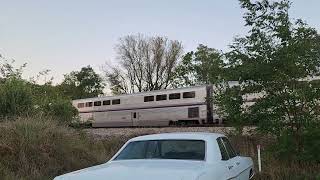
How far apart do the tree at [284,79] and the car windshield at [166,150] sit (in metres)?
5.76

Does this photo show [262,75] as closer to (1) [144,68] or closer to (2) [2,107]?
(2) [2,107]

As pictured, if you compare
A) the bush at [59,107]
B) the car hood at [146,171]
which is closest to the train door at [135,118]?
the bush at [59,107]

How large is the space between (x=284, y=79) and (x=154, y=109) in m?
30.0

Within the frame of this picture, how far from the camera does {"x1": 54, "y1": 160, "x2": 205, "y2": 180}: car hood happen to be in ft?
19.4

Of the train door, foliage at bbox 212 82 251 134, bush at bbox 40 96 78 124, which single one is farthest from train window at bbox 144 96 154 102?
foliage at bbox 212 82 251 134

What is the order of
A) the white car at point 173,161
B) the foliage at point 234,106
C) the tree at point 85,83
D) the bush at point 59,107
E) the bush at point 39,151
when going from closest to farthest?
the white car at point 173,161 → the bush at point 39,151 → the foliage at point 234,106 → the bush at point 59,107 → the tree at point 85,83

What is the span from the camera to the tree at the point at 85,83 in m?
84.6

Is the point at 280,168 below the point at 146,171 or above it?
below

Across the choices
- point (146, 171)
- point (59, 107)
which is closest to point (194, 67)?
point (59, 107)

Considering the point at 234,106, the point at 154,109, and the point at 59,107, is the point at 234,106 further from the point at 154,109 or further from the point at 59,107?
the point at 154,109

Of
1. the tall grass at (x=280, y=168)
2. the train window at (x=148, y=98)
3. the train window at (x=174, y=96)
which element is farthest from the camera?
the train window at (x=148, y=98)

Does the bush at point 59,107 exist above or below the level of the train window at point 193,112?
below

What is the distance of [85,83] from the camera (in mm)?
85125

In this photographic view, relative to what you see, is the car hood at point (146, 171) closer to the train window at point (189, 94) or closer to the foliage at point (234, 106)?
the foliage at point (234, 106)
